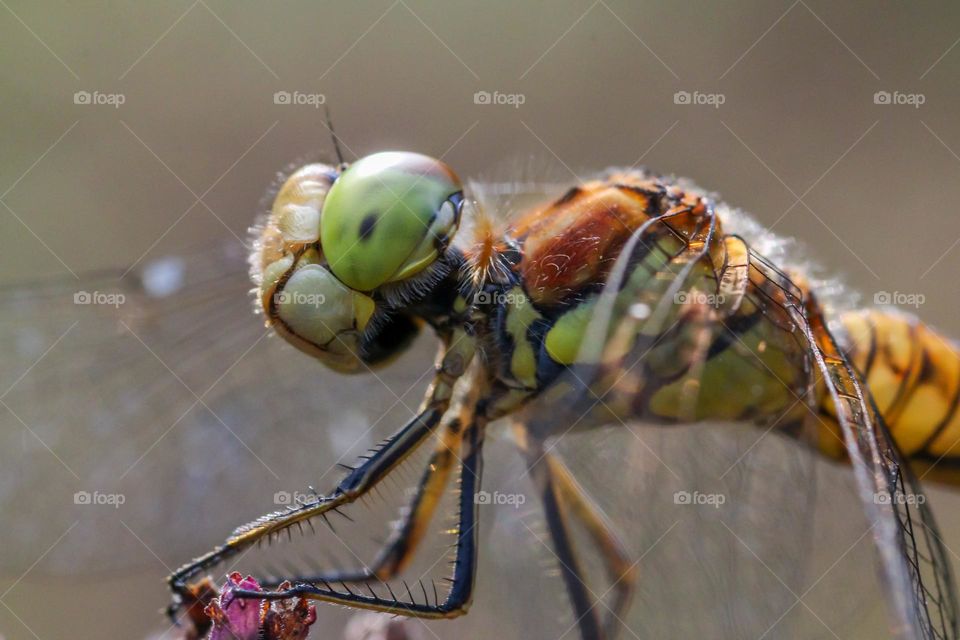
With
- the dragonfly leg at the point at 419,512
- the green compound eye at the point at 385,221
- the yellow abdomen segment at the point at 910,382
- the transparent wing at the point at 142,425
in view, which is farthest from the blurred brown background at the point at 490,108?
the green compound eye at the point at 385,221

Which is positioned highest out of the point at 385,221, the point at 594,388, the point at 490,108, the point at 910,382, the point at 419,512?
the point at 490,108

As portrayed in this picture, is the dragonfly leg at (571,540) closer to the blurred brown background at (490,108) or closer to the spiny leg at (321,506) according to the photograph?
the spiny leg at (321,506)

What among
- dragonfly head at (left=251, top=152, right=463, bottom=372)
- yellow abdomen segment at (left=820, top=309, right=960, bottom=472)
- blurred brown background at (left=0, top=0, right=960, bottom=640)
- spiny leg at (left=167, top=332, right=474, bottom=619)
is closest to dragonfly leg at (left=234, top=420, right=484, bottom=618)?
spiny leg at (left=167, top=332, right=474, bottom=619)

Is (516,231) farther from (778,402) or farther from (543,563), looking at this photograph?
(543,563)

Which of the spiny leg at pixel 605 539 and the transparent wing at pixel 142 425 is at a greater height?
the transparent wing at pixel 142 425

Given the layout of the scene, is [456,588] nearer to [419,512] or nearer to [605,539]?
[419,512]

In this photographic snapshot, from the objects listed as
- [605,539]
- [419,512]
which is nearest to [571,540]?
[605,539]
